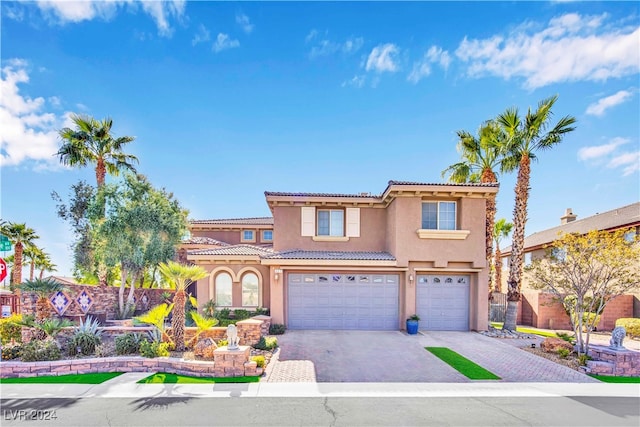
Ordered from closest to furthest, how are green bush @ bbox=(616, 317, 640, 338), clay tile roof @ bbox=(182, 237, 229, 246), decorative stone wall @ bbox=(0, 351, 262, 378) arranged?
decorative stone wall @ bbox=(0, 351, 262, 378) < green bush @ bbox=(616, 317, 640, 338) < clay tile roof @ bbox=(182, 237, 229, 246)

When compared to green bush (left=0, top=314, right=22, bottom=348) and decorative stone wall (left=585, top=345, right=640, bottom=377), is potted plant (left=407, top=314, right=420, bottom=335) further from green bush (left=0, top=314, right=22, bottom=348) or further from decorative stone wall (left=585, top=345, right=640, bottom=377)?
green bush (left=0, top=314, right=22, bottom=348)

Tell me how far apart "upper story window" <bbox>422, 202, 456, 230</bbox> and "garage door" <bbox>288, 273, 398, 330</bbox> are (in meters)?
3.12

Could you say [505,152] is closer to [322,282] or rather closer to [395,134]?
[395,134]

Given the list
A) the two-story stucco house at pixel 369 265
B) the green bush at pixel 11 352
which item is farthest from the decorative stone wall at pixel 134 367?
the two-story stucco house at pixel 369 265

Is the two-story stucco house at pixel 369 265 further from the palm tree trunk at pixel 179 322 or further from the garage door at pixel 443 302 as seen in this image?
the palm tree trunk at pixel 179 322

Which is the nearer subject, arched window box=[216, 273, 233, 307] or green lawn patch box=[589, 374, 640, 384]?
green lawn patch box=[589, 374, 640, 384]

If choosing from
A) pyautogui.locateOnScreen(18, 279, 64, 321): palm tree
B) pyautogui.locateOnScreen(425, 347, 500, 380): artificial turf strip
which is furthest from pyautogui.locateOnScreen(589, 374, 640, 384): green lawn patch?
pyautogui.locateOnScreen(18, 279, 64, 321): palm tree

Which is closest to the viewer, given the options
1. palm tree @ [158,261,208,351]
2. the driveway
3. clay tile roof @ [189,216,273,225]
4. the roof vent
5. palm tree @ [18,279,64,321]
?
the driveway

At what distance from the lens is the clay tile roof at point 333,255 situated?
1423cm

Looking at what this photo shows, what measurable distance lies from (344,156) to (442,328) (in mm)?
11655

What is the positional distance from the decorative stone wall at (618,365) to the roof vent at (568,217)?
965 inches

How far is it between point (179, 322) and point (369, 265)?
8.33m

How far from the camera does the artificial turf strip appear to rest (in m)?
8.59

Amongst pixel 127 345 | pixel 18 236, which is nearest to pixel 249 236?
pixel 127 345
